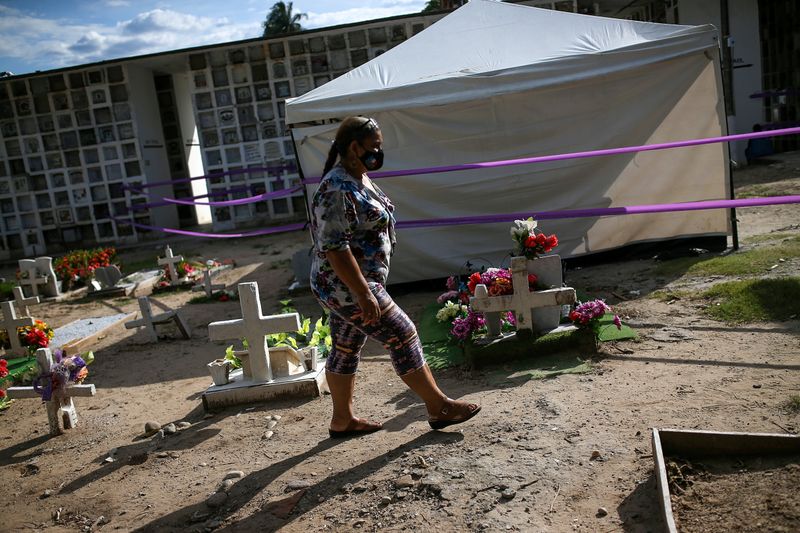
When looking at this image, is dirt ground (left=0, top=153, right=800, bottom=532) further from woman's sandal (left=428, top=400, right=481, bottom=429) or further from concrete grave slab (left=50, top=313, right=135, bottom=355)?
concrete grave slab (left=50, top=313, right=135, bottom=355)

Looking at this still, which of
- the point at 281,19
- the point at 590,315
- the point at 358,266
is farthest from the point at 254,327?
the point at 281,19

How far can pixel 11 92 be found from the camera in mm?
12297

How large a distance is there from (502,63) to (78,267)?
243 inches

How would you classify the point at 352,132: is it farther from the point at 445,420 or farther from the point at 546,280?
the point at 546,280

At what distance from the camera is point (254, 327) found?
3898mm

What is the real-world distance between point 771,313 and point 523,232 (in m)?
1.57

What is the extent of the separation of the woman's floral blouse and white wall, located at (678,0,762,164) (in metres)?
10.4

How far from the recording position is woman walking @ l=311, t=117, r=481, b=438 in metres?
2.78

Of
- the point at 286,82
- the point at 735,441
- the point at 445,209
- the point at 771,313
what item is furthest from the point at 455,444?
the point at 286,82

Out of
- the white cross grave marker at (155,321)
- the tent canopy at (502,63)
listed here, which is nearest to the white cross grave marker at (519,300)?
the tent canopy at (502,63)

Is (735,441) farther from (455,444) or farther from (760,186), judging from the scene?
(760,186)

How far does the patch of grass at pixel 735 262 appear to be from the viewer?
17.2ft

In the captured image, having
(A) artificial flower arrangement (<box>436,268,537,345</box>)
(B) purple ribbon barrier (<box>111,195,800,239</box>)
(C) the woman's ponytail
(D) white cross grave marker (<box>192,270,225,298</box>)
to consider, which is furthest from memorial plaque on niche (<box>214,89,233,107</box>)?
(C) the woman's ponytail

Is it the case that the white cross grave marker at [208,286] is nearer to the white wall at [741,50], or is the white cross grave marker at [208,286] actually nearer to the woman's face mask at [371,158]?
the woman's face mask at [371,158]
